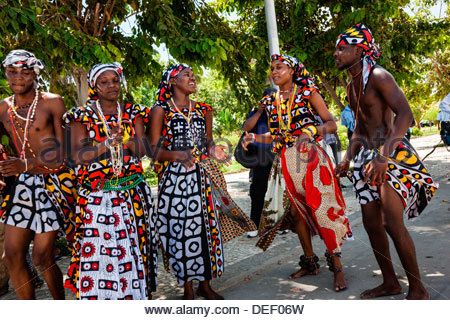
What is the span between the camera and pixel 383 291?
3.86 m

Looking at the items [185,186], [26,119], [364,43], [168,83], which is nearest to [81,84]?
[168,83]

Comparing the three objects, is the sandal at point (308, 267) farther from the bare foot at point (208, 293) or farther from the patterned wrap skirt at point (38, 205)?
the patterned wrap skirt at point (38, 205)

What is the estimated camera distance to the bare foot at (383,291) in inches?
152

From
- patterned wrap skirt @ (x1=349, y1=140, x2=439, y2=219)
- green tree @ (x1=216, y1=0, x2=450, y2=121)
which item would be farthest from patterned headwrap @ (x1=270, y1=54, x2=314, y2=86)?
green tree @ (x1=216, y1=0, x2=450, y2=121)

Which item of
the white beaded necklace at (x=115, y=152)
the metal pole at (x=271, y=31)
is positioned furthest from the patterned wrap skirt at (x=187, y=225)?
the metal pole at (x=271, y=31)

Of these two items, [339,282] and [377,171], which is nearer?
[377,171]

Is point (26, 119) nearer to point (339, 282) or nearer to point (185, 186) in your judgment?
point (185, 186)

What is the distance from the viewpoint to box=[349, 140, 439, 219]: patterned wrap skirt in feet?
12.0

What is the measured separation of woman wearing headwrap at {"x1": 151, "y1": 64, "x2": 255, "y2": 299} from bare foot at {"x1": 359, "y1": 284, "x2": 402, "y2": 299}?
1.20 meters

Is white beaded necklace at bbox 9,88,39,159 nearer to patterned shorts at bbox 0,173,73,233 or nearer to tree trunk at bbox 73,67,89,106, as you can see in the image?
patterned shorts at bbox 0,173,73,233

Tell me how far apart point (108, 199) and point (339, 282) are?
2047 millimetres

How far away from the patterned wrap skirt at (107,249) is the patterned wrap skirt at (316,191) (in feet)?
4.98

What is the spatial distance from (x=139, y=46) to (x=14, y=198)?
398 centimetres

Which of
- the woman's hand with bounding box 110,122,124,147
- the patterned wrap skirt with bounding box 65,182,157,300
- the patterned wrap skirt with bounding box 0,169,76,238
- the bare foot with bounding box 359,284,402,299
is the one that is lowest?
the bare foot with bounding box 359,284,402,299
